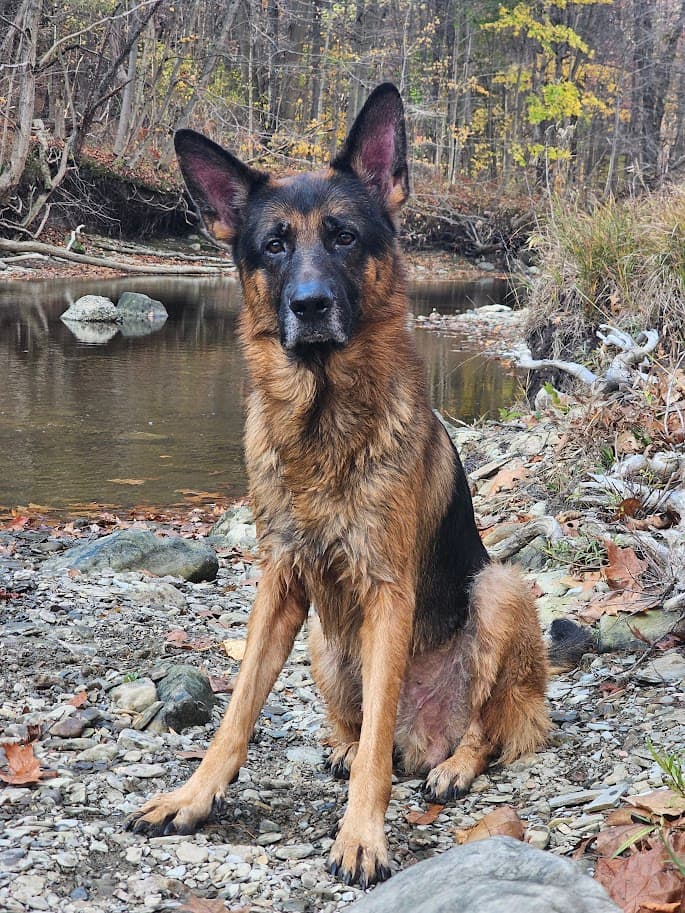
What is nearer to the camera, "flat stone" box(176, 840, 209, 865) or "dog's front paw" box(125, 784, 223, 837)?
"flat stone" box(176, 840, 209, 865)

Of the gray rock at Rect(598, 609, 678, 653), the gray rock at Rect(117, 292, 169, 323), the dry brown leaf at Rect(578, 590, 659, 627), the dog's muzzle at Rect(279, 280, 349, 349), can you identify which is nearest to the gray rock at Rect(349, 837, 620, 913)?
the dog's muzzle at Rect(279, 280, 349, 349)

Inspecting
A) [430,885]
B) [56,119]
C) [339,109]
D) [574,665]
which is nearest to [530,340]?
[574,665]

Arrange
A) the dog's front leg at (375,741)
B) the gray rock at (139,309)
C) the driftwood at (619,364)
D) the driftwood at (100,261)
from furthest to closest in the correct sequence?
the driftwood at (100,261) < the gray rock at (139,309) < the driftwood at (619,364) < the dog's front leg at (375,741)

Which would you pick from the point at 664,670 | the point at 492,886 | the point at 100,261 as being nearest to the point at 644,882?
the point at 492,886

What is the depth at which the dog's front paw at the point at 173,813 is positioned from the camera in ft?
10.7

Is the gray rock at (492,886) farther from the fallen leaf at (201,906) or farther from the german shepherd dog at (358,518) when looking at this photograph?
the german shepherd dog at (358,518)

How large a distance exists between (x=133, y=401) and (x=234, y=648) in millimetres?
8640

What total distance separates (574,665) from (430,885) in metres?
2.59

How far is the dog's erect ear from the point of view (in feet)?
12.9

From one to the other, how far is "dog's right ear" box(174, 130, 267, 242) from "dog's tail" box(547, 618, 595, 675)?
2.47 meters

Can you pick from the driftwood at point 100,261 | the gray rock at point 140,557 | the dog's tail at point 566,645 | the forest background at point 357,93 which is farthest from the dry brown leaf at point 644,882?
the forest background at point 357,93

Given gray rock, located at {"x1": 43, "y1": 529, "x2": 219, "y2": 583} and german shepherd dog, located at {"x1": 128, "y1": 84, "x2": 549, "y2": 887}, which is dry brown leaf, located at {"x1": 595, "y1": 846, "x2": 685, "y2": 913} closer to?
german shepherd dog, located at {"x1": 128, "y1": 84, "x2": 549, "y2": 887}

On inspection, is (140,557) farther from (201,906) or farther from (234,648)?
(201,906)

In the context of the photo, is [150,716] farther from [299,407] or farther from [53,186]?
[53,186]
